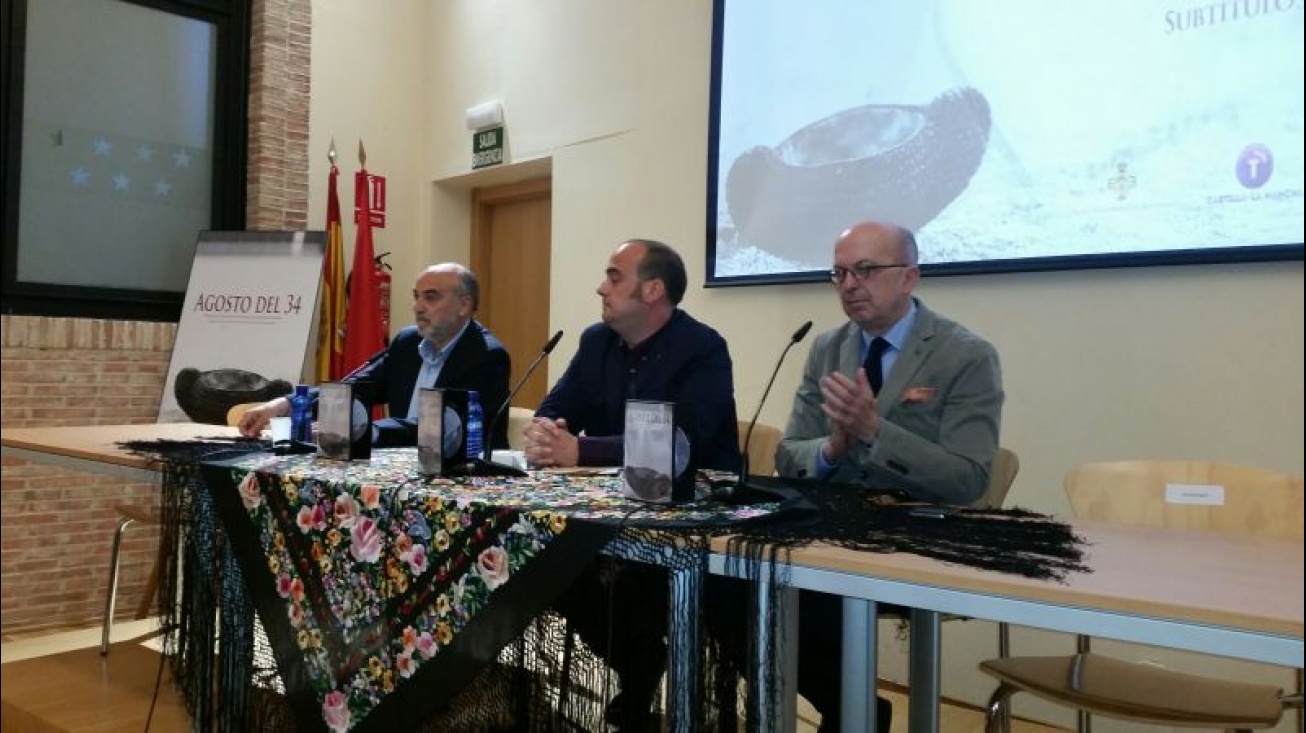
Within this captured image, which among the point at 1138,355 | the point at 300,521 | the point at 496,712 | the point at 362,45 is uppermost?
the point at 362,45

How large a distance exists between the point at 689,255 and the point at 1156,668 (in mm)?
2306

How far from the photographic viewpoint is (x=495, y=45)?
4652mm

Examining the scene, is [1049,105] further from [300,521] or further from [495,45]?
[495,45]

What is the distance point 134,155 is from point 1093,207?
3.60 meters

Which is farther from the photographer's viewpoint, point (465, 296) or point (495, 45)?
point (495, 45)

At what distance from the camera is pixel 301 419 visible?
7.70 ft

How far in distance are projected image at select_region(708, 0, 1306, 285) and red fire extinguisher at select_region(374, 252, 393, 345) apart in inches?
69.9

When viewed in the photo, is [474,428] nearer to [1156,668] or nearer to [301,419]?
[301,419]

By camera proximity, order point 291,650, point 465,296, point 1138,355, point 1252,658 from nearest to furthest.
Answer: point 1252,658
point 291,650
point 1138,355
point 465,296

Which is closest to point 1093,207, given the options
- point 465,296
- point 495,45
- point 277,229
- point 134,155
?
point 465,296

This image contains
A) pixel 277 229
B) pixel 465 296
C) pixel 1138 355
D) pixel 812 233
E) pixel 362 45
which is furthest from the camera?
pixel 362 45

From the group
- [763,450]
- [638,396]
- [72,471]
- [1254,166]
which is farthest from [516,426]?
[1254,166]

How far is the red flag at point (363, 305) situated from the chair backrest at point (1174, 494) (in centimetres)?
327

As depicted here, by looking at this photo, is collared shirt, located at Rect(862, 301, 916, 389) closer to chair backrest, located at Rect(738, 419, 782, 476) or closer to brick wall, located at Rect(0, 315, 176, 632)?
chair backrest, located at Rect(738, 419, 782, 476)
